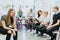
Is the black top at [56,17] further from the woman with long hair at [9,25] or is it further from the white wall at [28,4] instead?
the woman with long hair at [9,25]

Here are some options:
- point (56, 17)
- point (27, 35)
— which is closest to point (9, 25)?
point (27, 35)

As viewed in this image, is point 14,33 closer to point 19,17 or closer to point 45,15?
point 19,17

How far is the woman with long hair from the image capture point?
1229mm

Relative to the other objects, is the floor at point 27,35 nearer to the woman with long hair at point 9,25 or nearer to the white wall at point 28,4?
the woman with long hair at point 9,25

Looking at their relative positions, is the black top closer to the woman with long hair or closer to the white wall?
the white wall

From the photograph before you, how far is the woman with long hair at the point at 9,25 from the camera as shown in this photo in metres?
1.23

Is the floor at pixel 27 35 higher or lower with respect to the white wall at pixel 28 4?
lower

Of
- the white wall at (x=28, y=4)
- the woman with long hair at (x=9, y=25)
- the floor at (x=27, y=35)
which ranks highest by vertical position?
the white wall at (x=28, y=4)

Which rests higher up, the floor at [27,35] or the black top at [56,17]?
the black top at [56,17]

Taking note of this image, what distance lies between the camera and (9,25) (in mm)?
1240

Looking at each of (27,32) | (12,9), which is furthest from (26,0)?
(27,32)

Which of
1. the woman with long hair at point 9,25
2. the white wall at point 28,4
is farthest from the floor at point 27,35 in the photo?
the white wall at point 28,4

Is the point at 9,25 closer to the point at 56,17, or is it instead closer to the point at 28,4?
the point at 28,4

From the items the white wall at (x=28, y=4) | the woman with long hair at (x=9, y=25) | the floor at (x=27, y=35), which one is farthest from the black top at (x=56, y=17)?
the woman with long hair at (x=9, y=25)
